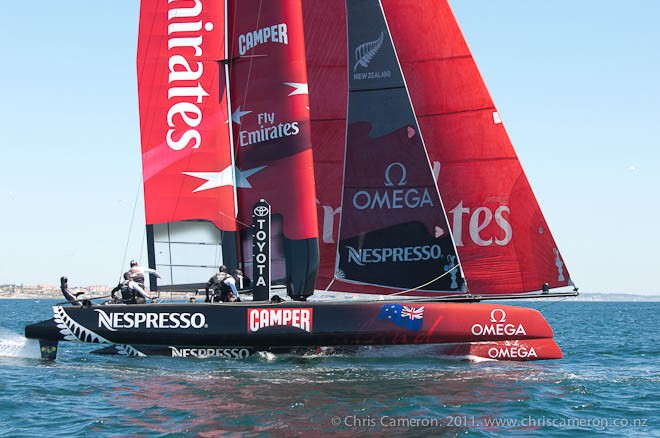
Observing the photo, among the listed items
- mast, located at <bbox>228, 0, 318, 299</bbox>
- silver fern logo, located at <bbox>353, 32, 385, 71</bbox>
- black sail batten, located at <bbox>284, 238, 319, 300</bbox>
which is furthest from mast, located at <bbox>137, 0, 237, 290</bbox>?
silver fern logo, located at <bbox>353, 32, 385, 71</bbox>

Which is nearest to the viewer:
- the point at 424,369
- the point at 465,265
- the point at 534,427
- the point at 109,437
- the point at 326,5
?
the point at 109,437

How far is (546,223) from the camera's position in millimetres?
19031

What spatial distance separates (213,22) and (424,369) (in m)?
9.17

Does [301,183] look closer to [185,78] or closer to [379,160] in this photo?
[379,160]

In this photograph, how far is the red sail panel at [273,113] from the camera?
19.4 meters

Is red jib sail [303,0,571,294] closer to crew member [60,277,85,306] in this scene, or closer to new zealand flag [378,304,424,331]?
new zealand flag [378,304,424,331]

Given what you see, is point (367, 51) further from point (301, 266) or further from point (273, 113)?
point (301, 266)

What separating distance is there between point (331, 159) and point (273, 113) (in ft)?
5.66

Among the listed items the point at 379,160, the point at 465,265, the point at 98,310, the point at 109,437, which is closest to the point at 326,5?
the point at 379,160

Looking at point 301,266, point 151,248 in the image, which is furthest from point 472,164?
point 151,248

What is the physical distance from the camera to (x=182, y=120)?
1986cm

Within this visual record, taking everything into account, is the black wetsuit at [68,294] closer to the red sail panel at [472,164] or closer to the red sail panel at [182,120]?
the red sail panel at [182,120]

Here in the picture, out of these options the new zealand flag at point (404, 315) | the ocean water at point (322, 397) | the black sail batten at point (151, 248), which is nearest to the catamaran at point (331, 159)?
the black sail batten at point (151, 248)

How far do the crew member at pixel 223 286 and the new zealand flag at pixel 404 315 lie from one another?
10.7ft
